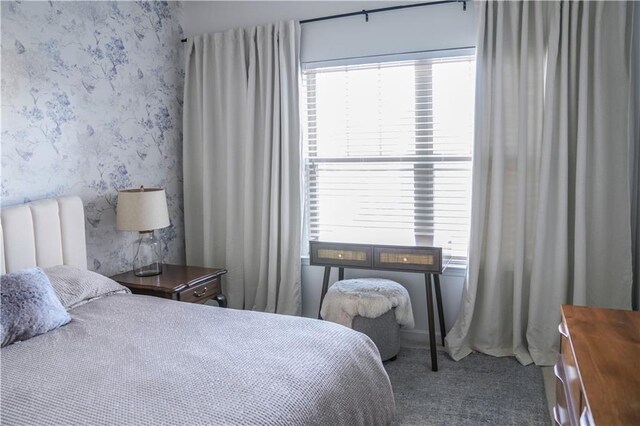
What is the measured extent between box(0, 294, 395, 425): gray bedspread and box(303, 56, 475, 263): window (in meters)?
1.27

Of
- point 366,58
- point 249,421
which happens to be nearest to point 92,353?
point 249,421

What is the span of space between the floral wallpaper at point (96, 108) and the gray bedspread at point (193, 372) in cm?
95

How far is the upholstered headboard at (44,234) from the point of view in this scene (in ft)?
→ 7.59

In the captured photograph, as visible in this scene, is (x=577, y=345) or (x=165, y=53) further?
(x=165, y=53)

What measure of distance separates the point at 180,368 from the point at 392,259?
5.33ft

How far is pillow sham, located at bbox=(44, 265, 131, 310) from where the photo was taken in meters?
2.29

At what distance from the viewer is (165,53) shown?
3.59 meters

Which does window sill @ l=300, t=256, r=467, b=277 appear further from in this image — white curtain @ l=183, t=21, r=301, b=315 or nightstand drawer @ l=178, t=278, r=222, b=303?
nightstand drawer @ l=178, t=278, r=222, b=303

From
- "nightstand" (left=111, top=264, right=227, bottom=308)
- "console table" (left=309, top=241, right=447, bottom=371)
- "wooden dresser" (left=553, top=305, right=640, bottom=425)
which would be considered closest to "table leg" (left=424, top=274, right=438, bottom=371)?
"console table" (left=309, top=241, right=447, bottom=371)

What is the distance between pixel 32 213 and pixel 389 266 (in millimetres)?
2036

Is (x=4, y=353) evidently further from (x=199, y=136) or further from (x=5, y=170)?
(x=199, y=136)

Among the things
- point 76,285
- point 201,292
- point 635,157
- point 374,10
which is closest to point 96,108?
point 76,285

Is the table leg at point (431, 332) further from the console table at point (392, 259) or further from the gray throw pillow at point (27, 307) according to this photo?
the gray throw pillow at point (27, 307)

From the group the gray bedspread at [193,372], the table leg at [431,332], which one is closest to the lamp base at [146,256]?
the gray bedspread at [193,372]
